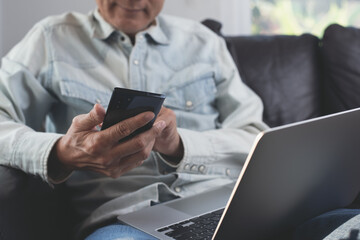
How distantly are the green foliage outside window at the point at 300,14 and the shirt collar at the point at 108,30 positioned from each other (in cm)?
108

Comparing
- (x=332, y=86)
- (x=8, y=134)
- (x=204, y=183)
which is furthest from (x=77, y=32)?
(x=332, y=86)

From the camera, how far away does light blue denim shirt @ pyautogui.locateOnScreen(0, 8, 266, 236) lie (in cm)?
112

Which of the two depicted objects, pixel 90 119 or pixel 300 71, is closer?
pixel 90 119

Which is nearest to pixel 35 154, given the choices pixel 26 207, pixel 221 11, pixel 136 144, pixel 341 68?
pixel 26 207

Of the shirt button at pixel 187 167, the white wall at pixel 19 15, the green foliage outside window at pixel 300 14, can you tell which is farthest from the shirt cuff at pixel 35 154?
the green foliage outside window at pixel 300 14

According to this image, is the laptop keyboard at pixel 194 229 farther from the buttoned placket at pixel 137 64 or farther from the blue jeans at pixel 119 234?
the buttoned placket at pixel 137 64

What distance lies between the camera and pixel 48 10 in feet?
5.68

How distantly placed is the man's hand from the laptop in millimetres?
113

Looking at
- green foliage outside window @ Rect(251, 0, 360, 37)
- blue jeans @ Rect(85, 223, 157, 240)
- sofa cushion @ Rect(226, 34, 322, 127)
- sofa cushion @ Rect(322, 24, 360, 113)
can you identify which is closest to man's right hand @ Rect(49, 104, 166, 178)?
blue jeans @ Rect(85, 223, 157, 240)

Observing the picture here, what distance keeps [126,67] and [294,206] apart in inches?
24.0

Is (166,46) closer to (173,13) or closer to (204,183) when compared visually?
(204,183)

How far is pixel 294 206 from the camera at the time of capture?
863mm

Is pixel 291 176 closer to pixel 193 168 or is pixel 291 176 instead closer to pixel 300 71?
pixel 193 168

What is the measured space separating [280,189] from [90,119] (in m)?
0.37
